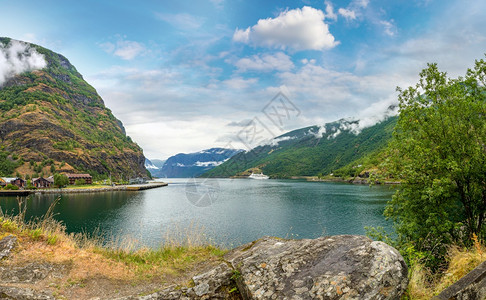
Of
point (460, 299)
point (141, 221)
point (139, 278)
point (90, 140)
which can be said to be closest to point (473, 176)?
point (460, 299)

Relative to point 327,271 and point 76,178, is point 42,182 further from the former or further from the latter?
point 327,271

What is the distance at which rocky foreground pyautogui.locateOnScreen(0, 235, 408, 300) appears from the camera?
5.07m

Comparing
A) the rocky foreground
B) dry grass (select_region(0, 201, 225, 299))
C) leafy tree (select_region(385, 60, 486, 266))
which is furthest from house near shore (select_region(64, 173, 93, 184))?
leafy tree (select_region(385, 60, 486, 266))

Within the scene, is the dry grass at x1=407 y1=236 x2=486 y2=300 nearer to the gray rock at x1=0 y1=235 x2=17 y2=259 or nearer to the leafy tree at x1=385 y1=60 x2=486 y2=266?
the leafy tree at x1=385 y1=60 x2=486 y2=266

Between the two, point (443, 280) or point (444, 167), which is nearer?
point (443, 280)

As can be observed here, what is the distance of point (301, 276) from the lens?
5.63m

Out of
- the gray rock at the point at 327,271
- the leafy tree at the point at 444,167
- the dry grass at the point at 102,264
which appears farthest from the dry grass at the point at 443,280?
the dry grass at the point at 102,264

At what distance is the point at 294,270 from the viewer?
19.1ft

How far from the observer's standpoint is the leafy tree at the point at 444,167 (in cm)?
1040

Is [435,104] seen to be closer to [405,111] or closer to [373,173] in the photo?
[405,111]

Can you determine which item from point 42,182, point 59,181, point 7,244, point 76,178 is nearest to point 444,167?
point 7,244

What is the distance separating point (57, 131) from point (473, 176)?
20516 cm

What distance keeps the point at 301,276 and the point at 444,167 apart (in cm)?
892

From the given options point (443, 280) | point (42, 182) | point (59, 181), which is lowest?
point (443, 280)
